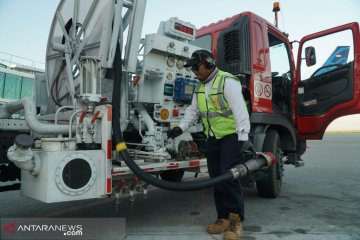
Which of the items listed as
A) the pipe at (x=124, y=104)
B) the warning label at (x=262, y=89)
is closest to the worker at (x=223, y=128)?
the pipe at (x=124, y=104)

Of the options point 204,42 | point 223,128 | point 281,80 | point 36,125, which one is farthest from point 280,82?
point 36,125

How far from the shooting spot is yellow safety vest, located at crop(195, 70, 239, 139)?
10.2ft

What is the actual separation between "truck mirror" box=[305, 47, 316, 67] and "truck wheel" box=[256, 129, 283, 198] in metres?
1.23

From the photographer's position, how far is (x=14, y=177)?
10.9 ft

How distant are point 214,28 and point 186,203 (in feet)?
8.77

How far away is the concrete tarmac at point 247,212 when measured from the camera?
10.5 ft

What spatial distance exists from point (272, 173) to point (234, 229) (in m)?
1.76

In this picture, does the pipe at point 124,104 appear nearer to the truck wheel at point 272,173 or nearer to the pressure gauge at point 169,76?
the pressure gauge at point 169,76

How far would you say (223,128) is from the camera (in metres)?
3.16

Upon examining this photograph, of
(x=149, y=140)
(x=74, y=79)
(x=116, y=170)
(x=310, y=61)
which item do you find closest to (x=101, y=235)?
(x=116, y=170)

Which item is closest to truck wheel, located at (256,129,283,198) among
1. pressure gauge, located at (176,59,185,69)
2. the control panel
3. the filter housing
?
the control panel

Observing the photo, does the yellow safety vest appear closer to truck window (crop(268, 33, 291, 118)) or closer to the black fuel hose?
the black fuel hose

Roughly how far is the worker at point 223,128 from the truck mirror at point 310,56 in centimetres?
233

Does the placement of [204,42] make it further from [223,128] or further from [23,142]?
[23,142]
